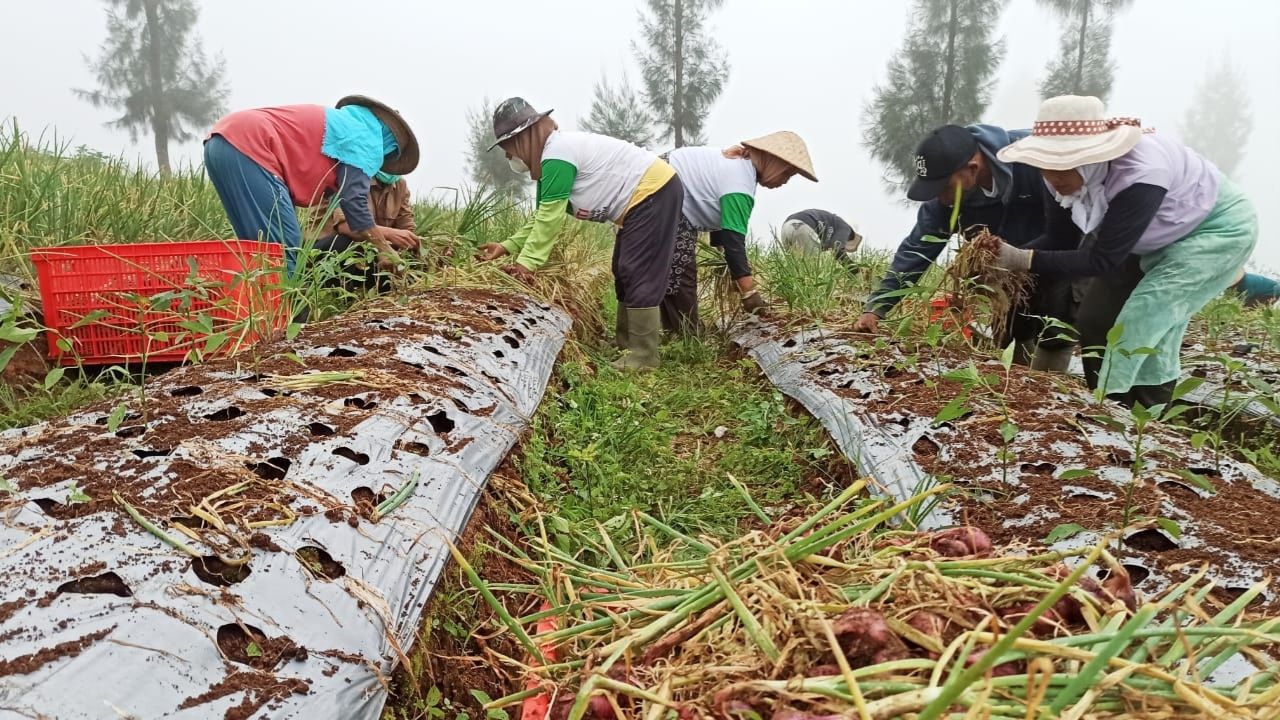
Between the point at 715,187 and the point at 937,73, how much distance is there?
1187 cm

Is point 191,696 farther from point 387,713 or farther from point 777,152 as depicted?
point 777,152

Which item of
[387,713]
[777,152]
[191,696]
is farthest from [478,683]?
Result: [777,152]

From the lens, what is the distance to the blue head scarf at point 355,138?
308cm

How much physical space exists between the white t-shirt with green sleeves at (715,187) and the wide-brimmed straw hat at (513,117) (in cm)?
87

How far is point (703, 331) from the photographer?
4309 mm

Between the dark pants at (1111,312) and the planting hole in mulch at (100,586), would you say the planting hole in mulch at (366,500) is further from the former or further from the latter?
the dark pants at (1111,312)

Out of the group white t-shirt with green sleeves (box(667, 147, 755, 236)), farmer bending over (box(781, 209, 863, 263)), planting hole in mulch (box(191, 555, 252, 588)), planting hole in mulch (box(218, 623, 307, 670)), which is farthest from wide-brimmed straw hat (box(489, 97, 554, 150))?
farmer bending over (box(781, 209, 863, 263))

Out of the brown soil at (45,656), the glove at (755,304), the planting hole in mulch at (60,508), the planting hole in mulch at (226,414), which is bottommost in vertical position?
the glove at (755,304)

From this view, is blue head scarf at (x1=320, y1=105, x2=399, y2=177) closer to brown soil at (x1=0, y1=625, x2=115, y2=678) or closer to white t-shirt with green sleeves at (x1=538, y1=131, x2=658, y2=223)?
white t-shirt with green sleeves at (x1=538, y1=131, x2=658, y2=223)

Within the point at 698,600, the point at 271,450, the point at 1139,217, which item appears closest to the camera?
the point at 698,600

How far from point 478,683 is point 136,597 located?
54cm

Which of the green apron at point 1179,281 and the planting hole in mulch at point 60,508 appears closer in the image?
the planting hole in mulch at point 60,508

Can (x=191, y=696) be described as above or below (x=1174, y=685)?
below


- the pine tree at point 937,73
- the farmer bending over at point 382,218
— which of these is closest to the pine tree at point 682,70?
the pine tree at point 937,73
